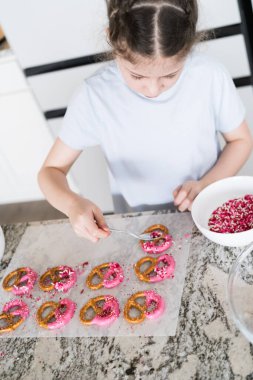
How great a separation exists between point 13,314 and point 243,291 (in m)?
0.45

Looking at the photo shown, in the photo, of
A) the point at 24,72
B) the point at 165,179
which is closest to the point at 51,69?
the point at 24,72

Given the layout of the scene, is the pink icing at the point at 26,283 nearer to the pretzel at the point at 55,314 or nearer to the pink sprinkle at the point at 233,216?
the pretzel at the point at 55,314

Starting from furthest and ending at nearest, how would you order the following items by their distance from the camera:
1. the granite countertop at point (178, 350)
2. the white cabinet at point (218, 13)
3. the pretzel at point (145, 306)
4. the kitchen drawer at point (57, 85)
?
the kitchen drawer at point (57, 85) < the white cabinet at point (218, 13) < the pretzel at point (145, 306) < the granite countertop at point (178, 350)

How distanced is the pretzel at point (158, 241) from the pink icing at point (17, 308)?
0.27 metres

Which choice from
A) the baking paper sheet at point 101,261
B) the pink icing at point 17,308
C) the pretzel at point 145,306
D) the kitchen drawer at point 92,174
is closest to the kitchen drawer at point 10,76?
the kitchen drawer at point 92,174

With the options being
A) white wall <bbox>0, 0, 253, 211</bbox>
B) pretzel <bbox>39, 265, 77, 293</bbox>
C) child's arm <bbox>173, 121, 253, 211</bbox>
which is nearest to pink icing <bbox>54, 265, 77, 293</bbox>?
pretzel <bbox>39, 265, 77, 293</bbox>

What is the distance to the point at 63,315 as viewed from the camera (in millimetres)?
→ 830

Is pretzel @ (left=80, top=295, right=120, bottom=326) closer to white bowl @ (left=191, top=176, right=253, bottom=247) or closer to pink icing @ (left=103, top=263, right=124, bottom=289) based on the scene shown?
pink icing @ (left=103, top=263, right=124, bottom=289)

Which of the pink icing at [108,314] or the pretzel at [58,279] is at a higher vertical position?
the pretzel at [58,279]

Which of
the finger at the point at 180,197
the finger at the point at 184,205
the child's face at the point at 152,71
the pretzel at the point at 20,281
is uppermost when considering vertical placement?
the child's face at the point at 152,71

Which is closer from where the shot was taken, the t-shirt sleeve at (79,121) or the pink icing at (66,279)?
the pink icing at (66,279)

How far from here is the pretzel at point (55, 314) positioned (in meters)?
0.83

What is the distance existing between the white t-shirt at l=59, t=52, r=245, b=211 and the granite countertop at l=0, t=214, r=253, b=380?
40 cm

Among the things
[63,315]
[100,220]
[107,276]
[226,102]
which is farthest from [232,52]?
[63,315]
